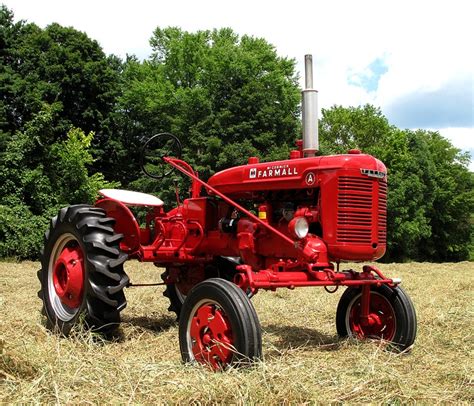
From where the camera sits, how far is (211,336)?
3.78m

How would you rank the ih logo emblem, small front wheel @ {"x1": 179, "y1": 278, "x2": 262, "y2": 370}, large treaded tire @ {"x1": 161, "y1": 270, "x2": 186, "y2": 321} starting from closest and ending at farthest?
1. small front wheel @ {"x1": 179, "y1": 278, "x2": 262, "y2": 370}
2. the ih logo emblem
3. large treaded tire @ {"x1": 161, "y1": 270, "x2": 186, "y2": 321}

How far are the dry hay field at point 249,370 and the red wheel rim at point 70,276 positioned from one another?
0.39m

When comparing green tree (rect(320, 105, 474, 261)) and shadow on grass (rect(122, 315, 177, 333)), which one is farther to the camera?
green tree (rect(320, 105, 474, 261))

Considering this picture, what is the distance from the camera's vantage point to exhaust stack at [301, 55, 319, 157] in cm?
474

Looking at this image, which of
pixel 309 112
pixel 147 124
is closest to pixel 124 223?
pixel 309 112

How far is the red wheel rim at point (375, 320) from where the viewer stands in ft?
15.1

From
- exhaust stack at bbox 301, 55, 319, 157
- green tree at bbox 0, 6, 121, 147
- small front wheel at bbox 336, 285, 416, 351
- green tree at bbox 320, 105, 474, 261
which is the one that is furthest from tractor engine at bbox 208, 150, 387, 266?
green tree at bbox 320, 105, 474, 261

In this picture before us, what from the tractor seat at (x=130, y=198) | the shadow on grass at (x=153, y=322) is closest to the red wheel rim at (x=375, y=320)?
the shadow on grass at (x=153, y=322)

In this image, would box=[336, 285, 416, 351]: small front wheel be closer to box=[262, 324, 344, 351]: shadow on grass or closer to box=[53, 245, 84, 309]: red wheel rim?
box=[262, 324, 344, 351]: shadow on grass

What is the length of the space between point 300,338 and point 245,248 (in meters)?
1.03

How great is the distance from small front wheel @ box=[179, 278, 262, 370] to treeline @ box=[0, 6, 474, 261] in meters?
14.0

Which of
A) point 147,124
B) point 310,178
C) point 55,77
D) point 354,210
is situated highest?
point 55,77

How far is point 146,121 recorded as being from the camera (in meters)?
27.8

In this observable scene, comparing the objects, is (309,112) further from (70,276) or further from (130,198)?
(70,276)
